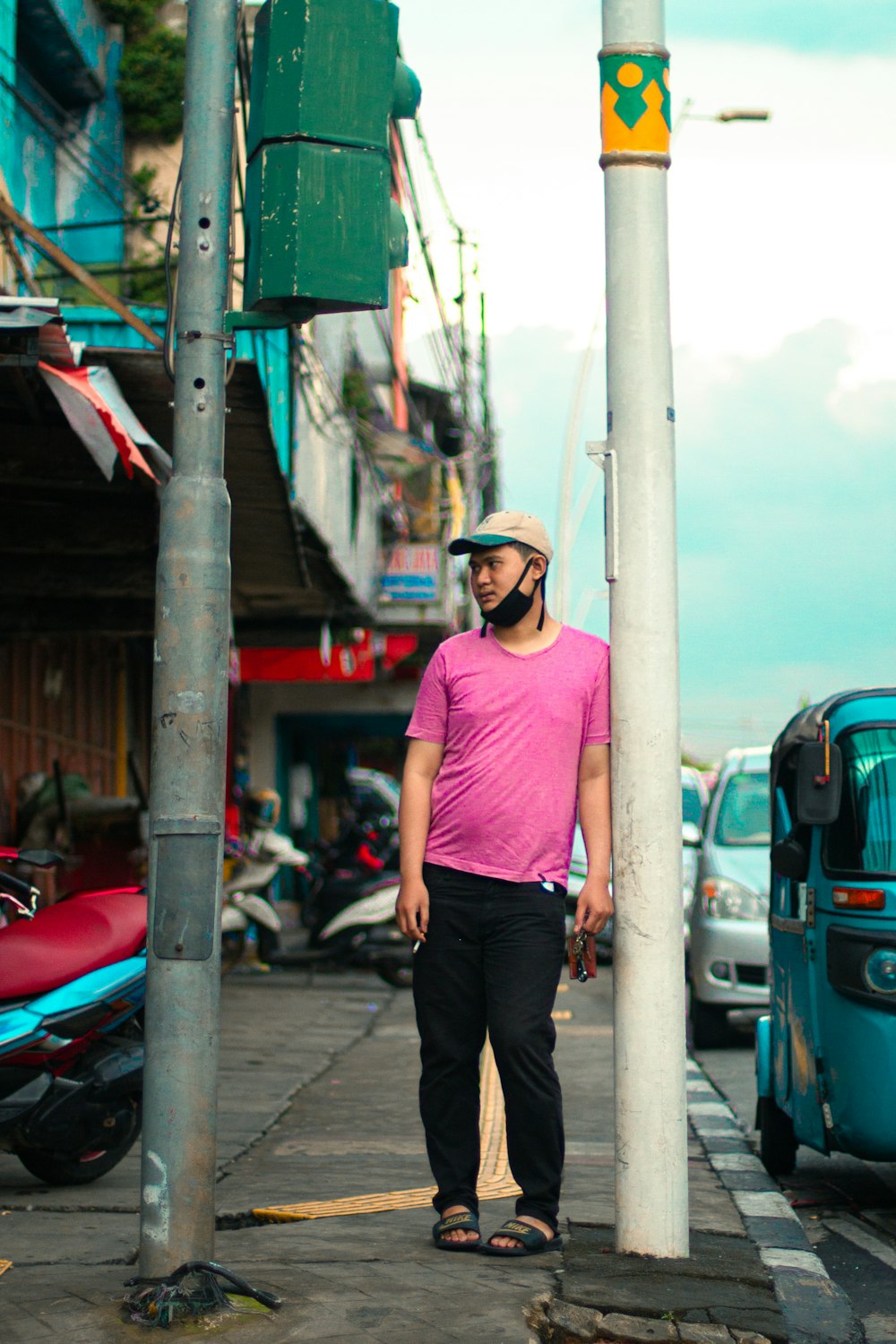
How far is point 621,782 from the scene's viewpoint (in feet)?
14.6

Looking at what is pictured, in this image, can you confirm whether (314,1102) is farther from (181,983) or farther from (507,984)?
(181,983)

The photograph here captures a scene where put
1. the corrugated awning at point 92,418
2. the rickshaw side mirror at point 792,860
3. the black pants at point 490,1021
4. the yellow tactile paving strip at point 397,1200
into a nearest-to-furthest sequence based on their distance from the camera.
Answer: the black pants at point 490,1021 → the yellow tactile paving strip at point 397,1200 → the rickshaw side mirror at point 792,860 → the corrugated awning at point 92,418

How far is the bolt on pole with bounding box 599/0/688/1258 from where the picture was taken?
4.29 m

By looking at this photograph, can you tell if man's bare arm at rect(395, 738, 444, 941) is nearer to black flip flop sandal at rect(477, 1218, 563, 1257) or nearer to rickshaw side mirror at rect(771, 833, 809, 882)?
black flip flop sandal at rect(477, 1218, 563, 1257)

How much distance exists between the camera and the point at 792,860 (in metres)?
6.03

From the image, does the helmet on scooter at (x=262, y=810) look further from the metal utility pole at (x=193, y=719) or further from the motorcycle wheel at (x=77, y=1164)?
the metal utility pole at (x=193, y=719)

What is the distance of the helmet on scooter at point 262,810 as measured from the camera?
14844mm

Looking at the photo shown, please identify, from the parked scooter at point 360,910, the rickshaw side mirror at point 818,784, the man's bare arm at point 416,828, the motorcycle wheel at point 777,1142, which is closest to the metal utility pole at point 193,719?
the man's bare arm at point 416,828

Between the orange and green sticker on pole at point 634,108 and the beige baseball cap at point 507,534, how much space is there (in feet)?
3.35

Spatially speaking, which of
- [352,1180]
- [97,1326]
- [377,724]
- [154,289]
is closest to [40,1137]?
[352,1180]

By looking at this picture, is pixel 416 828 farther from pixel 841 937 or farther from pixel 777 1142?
pixel 777 1142

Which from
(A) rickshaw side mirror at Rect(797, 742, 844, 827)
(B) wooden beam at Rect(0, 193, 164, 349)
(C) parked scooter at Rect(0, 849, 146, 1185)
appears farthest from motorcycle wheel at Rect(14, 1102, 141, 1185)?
(B) wooden beam at Rect(0, 193, 164, 349)

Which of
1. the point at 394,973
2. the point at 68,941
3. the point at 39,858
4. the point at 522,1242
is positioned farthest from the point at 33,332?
the point at 394,973

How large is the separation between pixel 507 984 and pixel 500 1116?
3.38 meters
